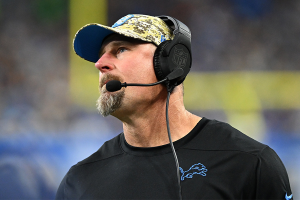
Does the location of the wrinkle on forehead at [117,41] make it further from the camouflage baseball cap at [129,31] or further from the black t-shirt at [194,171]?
the black t-shirt at [194,171]

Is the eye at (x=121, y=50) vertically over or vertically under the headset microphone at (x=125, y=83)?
over

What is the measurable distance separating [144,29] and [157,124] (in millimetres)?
328

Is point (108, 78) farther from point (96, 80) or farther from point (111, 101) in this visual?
point (96, 80)

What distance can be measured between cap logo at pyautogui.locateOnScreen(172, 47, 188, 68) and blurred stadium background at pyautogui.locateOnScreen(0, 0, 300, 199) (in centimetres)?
128

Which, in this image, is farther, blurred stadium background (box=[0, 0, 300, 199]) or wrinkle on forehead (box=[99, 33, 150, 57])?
blurred stadium background (box=[0, 0, 300, 199])

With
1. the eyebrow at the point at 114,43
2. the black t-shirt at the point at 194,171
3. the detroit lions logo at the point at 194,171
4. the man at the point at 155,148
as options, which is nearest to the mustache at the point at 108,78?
the man at the point at 155,148

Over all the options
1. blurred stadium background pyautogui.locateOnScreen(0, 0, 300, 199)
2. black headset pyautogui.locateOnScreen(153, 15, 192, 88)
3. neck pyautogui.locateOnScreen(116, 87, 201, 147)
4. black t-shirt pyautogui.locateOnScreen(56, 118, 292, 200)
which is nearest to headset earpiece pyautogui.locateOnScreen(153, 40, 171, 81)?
black headset pyautogui.locateOnScreen(153, 15, 192, 88)

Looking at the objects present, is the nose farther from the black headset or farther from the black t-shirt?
the black t-shirt

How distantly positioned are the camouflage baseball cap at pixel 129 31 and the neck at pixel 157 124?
8.9 inches

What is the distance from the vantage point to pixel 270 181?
3.22 ft

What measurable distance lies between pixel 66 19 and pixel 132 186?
1.83 metres

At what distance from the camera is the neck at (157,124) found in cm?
116

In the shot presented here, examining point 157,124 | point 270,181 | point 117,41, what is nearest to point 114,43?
point 117,41

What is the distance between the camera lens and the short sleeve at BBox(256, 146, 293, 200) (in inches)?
38.5
